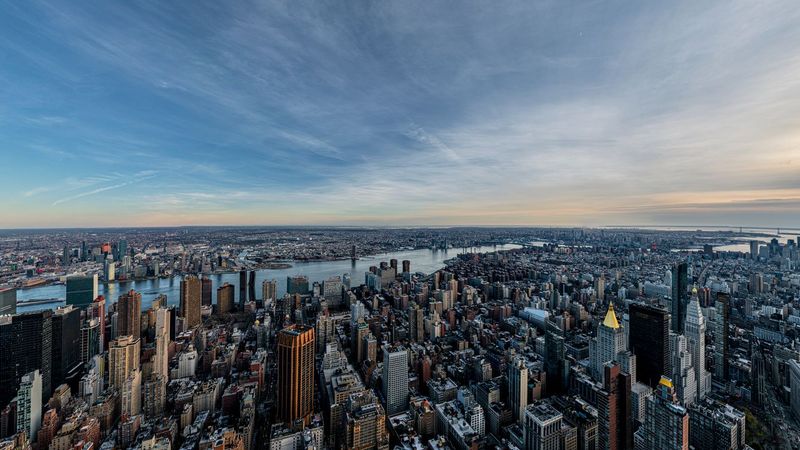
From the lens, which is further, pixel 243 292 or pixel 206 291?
pixel 243 292

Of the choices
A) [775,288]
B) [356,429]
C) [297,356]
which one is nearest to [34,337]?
[297,356]

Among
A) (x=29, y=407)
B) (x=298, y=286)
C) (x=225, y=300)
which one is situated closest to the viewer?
(x=29, y=407)

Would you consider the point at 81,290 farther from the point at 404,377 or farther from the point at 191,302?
the point at 404,377

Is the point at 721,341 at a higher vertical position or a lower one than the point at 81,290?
lower

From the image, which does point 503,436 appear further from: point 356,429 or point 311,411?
point 311,411

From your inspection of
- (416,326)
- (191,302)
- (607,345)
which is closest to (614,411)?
(607,345)

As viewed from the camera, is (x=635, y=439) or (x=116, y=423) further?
(x=116, y=423)
